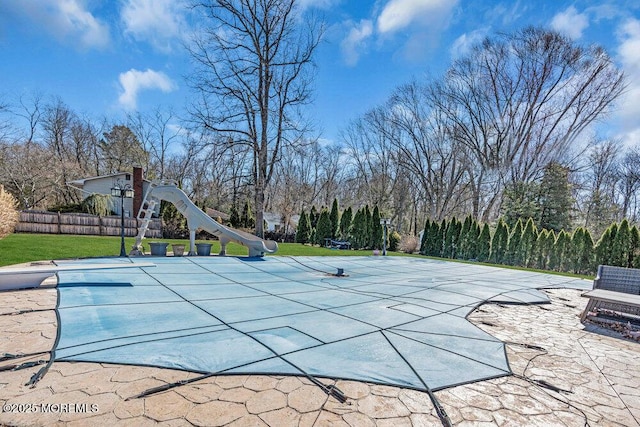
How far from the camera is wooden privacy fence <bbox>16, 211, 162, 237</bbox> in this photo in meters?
14.6

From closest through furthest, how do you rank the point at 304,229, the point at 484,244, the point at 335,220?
the point at 484,244 < the point at 335,220 < the point at 304,229

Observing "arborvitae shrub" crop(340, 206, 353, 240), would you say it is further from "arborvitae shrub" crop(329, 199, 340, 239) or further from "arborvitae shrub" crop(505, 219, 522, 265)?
"arborvitae shrub" crop(505, 219, 522, 265)

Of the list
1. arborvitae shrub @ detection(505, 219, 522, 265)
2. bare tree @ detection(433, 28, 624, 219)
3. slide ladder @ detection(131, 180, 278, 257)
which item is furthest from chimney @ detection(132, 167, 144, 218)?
arborvitae shrub @ detection(505, 219, 522, 265)

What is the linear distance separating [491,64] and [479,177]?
7.54m

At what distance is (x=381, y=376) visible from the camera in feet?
8.57

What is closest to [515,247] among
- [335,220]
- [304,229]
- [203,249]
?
[335,220]

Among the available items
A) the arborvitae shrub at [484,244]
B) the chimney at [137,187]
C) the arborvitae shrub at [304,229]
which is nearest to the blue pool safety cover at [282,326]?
the arborvitae shrub at [484,244]

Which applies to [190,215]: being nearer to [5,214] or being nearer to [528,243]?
[5,214]

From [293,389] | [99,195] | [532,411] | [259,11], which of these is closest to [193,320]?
[293,389]

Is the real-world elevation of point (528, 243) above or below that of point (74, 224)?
above

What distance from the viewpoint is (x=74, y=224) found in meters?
15.9

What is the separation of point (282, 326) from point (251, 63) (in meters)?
17.3

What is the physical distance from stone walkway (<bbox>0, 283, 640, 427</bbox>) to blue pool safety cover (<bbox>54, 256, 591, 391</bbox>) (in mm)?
147

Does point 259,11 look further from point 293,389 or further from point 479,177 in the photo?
point 293,389
